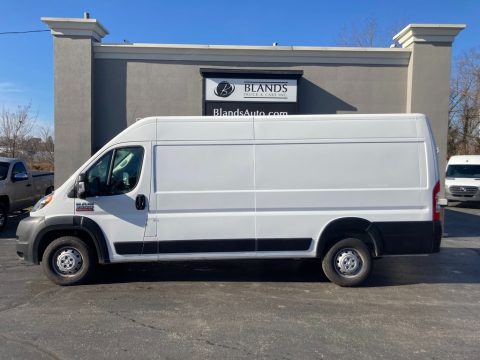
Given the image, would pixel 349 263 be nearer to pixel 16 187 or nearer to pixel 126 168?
pixel 126 168

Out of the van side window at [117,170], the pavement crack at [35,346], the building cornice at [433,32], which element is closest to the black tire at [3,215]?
Result: the van side window at [117,170]

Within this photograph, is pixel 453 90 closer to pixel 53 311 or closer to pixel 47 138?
pixel 47 138

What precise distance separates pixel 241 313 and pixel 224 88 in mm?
7220

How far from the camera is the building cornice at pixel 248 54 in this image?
11.6m

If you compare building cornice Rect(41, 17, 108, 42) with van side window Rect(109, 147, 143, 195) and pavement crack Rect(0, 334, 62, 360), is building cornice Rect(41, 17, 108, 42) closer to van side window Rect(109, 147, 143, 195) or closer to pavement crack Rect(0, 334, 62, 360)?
van side window Rect(109, 147, 143, 195)

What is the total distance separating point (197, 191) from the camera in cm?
653

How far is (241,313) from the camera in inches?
219

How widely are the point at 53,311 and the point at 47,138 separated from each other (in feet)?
103

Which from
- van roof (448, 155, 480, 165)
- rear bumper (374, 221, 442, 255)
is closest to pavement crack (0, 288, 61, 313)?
rear bumper (374, 221, 442, 255)

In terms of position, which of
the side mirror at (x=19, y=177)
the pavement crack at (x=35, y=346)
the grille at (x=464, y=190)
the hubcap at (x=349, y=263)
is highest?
the side mirror at (x=19, y=177)

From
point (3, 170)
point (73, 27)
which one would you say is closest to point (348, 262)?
point (73, 27)

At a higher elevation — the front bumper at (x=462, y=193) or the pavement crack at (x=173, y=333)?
the front bumper at (x=462, y=193)

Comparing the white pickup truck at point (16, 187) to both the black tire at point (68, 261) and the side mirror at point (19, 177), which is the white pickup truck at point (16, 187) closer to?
the side mirror at point (19, 177)

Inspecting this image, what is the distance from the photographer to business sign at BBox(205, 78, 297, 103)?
38.0 feet
